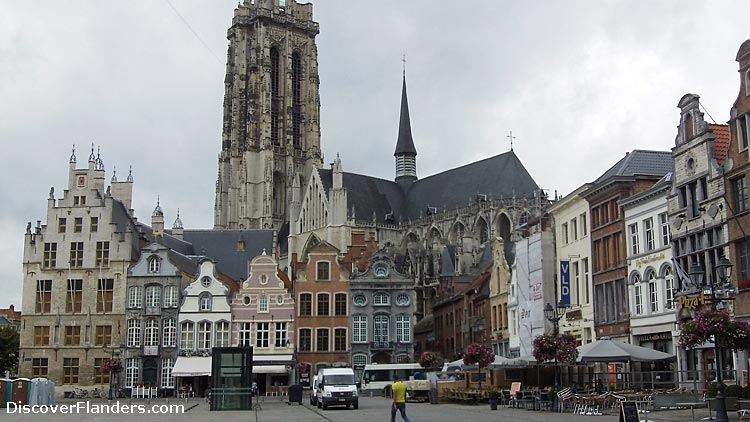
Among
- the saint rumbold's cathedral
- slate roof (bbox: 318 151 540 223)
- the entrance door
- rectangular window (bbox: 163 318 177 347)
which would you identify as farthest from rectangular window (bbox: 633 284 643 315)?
slate roof (bbox: 318 151 540 223)

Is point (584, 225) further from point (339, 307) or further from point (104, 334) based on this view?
point (104, 334)

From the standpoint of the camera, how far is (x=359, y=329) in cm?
5991

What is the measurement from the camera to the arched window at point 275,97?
11819 cm

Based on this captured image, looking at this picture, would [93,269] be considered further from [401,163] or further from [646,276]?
[401,163]

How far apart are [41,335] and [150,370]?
732cm

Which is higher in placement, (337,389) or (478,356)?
(478,356)

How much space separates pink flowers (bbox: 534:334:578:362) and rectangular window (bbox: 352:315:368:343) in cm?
2794

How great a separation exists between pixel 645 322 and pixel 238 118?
86.8m

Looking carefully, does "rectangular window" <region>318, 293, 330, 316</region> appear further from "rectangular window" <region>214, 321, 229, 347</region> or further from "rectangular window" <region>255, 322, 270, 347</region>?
"rectangular window" <region>214, 321, 229, 347</region>

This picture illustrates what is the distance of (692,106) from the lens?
34.4 metres

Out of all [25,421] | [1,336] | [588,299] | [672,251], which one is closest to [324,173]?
[1,336]

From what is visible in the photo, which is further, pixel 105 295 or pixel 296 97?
pixel 296 97

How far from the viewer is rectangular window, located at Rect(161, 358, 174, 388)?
57281 mm

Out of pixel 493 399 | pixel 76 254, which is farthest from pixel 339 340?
pixel 493 399
